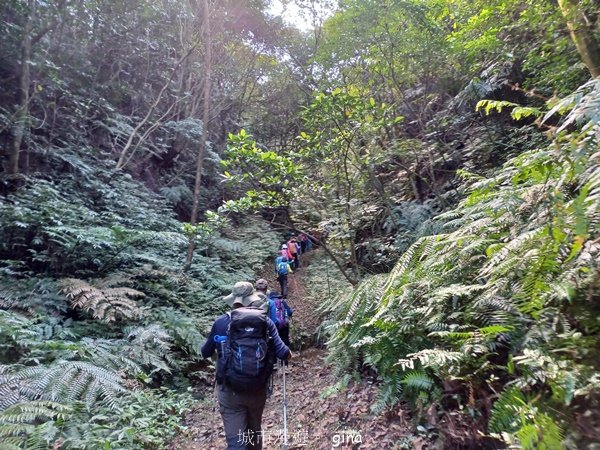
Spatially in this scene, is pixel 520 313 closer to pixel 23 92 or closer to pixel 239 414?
pixel 239 414

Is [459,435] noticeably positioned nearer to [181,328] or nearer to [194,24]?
[181,328]

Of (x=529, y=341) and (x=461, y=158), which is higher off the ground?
(x=461, y=158)

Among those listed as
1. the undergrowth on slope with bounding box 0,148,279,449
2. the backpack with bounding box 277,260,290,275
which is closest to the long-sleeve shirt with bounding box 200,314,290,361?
the undergrowth on slope with bounding box 0,148,279,449

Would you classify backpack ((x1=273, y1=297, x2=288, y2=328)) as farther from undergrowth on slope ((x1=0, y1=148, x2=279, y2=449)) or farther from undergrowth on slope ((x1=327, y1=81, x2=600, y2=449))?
undergrowth on slope ((x1=327, y1=81, x2=600, y2=449))

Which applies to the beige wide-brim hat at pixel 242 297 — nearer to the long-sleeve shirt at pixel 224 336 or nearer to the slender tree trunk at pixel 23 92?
the long-sleeve shirt at pixel 224 336

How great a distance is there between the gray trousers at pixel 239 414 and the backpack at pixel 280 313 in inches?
118

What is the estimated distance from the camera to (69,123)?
10.4 m

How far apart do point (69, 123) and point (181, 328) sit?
7.91 m

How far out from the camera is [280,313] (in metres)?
6.67

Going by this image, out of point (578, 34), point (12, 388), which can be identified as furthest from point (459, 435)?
point (578, 34)

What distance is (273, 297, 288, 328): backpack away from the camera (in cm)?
654

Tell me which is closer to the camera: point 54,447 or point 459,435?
point 459,435

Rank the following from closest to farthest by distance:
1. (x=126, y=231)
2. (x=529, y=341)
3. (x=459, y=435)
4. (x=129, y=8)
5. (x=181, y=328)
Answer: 1. (x=529, y=341)
2. (x=459, y=435)
3. (x=181, y=328)
4. (x=126, y=231)
5. (x=129, y=8)

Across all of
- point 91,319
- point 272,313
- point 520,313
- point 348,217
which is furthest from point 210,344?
point 348,217
